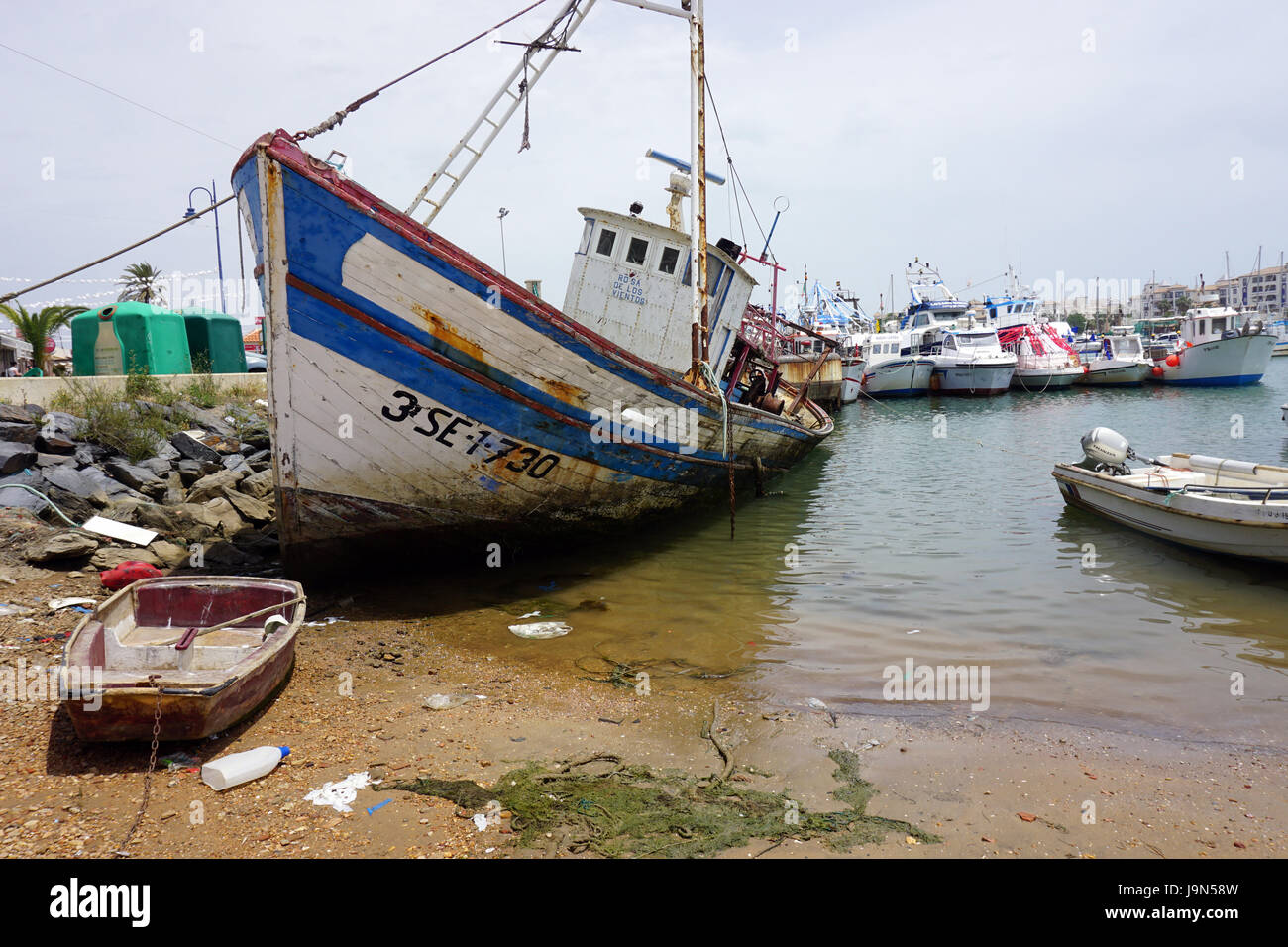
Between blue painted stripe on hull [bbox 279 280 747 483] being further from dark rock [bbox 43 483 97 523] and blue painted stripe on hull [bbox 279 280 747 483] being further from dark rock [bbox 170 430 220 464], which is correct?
dark rock [bbox 170 430 220 464]

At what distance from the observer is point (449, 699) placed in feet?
18.1

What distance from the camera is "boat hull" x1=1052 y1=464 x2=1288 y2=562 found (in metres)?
8.08

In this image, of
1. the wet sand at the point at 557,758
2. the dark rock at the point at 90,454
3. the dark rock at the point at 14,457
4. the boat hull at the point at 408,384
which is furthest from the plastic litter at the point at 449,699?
the dark rock at the point at 90,454

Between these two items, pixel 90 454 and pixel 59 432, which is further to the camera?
pixel 59 432

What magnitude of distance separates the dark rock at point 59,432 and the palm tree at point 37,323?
8.27 meters

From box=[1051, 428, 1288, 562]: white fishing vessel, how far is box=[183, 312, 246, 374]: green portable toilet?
18.0 metres

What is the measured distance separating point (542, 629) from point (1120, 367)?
40399 millimetres

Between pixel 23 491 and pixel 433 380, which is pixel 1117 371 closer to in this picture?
pixel 433 380

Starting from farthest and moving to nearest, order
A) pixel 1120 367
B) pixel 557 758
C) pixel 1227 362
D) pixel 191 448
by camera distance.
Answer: pixel 1120 367 → pixel 1227 362 → pixel 191 448 → pixel 557 758

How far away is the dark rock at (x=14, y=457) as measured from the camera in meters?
9.14

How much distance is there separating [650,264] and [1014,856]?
926 cm

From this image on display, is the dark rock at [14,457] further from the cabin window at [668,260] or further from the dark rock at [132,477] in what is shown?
the cabin window at [668,260]

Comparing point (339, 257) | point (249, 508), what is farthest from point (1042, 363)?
point (339, 257)

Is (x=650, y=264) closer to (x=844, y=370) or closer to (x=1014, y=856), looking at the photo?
(x=1014, y=856)
